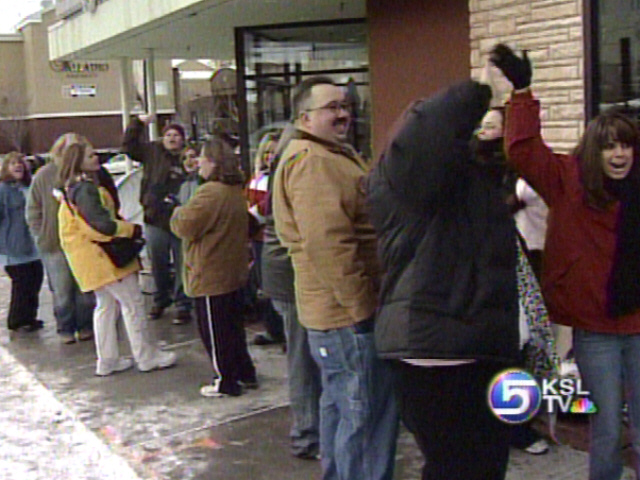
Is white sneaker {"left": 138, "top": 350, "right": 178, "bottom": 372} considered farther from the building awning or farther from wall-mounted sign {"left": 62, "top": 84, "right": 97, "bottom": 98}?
wall-mounted sign {"left": 62, "top": 84, "right": 97, "bottom": 98}

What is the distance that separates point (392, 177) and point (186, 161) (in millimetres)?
5010

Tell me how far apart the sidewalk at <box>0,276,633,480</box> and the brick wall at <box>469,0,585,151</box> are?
1.80 meters

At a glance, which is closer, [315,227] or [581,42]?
[315,227]

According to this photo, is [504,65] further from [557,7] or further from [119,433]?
[119,433]

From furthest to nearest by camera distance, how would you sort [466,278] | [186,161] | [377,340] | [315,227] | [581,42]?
[186,161], [581,42], [315,227], [377,340], [466,278]

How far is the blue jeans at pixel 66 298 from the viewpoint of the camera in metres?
7.36

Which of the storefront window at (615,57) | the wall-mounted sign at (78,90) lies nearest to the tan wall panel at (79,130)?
the wall-mounted sign at (78,90)

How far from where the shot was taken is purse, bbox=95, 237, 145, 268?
5.97 metres

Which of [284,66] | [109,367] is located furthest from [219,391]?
[284,66]

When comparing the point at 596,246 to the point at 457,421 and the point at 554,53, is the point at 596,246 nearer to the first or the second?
the point at 457,421

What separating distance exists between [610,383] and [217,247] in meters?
2.82

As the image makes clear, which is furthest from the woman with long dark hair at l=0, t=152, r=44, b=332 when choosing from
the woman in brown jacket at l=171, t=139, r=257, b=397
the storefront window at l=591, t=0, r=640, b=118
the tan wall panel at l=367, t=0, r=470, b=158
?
the storefront window at l=591, t=0, r=640, b=118

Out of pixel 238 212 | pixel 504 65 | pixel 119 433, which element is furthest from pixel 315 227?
pixel 119 433

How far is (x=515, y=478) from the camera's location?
4055 millimetres
